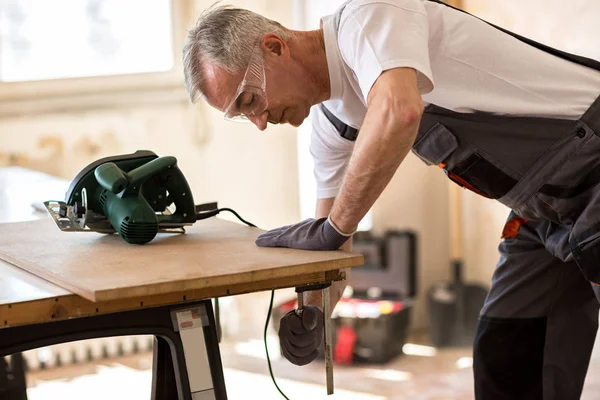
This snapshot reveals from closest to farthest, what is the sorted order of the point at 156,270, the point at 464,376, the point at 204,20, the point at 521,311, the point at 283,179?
the point at 156,270 < the point at 204,20 < the point at 521,311 < the point at 464,376 < the point at 283,179

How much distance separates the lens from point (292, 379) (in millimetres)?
3475

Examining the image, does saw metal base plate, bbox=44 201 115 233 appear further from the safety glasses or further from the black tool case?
the black tool case

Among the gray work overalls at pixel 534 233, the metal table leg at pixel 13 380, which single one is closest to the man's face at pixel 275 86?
the gray work overalls at pixel 534 233

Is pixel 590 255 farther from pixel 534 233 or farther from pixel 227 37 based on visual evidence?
pixel 227 37

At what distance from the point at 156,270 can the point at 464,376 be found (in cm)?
233

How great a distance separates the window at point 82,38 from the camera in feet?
11.3

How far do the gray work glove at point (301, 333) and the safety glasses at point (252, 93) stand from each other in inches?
15.5

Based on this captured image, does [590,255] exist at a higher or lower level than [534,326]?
higher

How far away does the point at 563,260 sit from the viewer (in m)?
1.88

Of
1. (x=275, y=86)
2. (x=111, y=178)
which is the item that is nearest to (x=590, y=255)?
(x=275, y=86)

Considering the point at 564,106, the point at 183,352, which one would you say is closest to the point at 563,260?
the point at 564,106

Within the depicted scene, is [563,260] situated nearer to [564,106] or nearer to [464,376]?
[564,106]

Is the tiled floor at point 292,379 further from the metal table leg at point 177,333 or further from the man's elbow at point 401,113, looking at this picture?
the man's elbow at point 401,113

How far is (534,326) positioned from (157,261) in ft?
3.24
